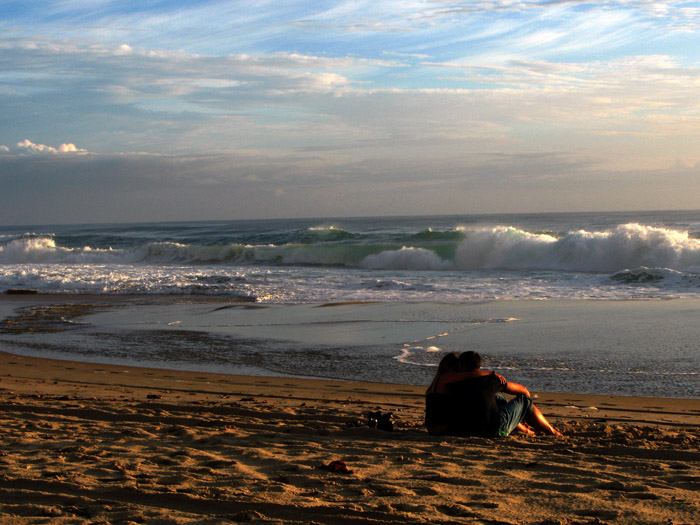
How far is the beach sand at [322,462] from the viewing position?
3092mm

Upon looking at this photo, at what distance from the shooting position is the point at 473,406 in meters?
4.69

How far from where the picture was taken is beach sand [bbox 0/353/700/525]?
3092 millimetres

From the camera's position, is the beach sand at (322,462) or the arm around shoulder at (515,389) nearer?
the beach sand at (322,462)

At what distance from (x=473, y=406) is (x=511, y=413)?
32 cm

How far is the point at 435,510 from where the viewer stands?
3.09 m

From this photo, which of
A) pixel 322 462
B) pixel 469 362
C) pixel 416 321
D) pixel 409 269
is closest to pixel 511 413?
pixel 469 362

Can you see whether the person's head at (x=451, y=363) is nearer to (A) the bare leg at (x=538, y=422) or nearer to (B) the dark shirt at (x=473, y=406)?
(B) the dark shirt at (x=473, y=406)

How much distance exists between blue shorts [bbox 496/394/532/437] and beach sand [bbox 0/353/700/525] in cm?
9

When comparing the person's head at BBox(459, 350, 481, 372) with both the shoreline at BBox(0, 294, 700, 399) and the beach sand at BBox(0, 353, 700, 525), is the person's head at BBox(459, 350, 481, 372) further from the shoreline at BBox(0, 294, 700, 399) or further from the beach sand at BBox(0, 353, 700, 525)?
the shoreline at BBox(0, 294, 700, 399)

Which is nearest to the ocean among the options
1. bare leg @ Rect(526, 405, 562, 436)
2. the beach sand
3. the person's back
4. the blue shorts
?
the beach sand

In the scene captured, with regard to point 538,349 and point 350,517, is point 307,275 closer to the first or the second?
point 538,349

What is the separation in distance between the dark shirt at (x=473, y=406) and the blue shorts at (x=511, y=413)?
2.0 inches

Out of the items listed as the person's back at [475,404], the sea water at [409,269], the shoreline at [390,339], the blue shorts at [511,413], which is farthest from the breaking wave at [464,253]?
the person's back at [475,404]

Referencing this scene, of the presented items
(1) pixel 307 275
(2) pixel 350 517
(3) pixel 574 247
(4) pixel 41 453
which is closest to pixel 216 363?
(4) pixel 41 453
